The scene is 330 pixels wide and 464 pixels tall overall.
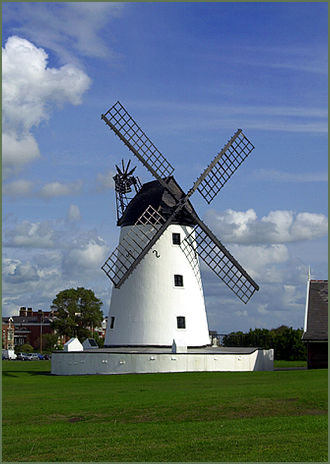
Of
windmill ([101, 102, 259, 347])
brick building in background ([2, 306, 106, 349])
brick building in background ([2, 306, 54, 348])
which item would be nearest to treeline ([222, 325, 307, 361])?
windmill ([101, 102, 259, 347])

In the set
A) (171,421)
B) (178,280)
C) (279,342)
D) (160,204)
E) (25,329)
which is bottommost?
(25,329)

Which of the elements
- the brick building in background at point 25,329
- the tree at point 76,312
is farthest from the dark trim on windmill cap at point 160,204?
→ the brick building in background at point 25,329

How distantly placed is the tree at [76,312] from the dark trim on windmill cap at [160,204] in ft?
130

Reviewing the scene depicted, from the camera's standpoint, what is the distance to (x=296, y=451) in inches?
529

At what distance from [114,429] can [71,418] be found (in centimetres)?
277

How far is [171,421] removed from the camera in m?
17.9

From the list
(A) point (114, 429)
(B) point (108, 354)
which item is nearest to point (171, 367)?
(B) point (108, 354)

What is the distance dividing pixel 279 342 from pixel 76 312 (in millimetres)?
31152

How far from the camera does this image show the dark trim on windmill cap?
3919 centimetres

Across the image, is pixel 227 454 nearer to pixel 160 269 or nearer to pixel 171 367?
pixel 171 367

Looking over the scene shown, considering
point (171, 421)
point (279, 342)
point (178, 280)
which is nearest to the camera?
point (171, 421)

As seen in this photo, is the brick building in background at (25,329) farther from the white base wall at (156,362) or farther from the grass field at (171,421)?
the grass field at (171,421)

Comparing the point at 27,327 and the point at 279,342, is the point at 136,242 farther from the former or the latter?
the point at 27,327

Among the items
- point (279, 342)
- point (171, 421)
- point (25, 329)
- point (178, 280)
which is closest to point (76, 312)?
point (279, 342)
